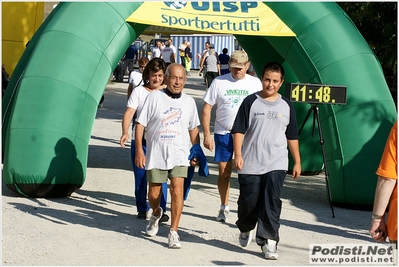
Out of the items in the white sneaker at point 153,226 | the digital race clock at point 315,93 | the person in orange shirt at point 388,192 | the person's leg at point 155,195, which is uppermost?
the digital race clock at point 315,93

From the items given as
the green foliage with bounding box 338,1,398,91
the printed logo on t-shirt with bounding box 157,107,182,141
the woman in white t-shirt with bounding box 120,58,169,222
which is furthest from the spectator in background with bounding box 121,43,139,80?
the printed logo on t-shirt with bounding box 157,107,182,141

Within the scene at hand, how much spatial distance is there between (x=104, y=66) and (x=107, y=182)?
2015 mm

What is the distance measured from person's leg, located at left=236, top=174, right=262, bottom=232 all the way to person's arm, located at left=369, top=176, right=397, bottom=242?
7.39ft

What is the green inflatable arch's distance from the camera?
8.97 meters

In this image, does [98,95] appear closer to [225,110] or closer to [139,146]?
[225,110]

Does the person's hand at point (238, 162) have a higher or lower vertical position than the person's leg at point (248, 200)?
higher

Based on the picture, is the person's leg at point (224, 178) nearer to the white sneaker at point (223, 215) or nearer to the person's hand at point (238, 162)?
the white sneaker at point (223, 215)

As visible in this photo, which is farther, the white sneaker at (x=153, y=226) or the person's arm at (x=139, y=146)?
the white sneaker at (x=153, y=226)

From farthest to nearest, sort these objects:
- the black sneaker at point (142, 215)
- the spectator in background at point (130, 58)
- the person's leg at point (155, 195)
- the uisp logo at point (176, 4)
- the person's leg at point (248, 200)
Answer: the spectator in background at point (130, 58)
the uisp logo at point (176, 4)
the black sneaker at point (142, 215)
the person's leg at point (155, 195)
the person's leg at point (248, 200)

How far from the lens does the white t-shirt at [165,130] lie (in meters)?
7.25

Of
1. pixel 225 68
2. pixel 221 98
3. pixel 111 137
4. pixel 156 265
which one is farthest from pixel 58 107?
pixel 225 68

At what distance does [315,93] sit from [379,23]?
224 inches

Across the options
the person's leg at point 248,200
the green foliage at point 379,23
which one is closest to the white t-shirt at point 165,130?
the person's leg at point 248,200

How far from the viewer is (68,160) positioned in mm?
9109
